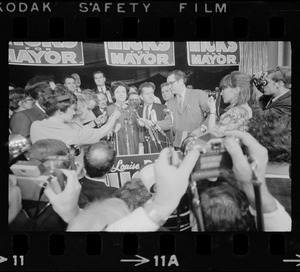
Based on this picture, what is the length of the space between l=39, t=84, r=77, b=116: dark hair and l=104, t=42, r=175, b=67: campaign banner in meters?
0.25

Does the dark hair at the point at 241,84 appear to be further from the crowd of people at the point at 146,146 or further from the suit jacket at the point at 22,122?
the suit jacket at the point at 22,122

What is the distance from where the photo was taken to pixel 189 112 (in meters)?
5.42

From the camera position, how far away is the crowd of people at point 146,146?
539 cm

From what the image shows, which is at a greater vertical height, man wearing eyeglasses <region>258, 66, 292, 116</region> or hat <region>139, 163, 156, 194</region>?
man wearing eyeglasses <region>258, 66, 292, 116</region>

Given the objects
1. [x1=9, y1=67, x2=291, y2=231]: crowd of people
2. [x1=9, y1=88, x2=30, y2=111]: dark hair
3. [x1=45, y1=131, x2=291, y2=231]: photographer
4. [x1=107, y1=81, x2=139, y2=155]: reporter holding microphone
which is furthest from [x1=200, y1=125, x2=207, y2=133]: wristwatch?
[x1=9, y1=88, x2=30, y2=111]: dark hair

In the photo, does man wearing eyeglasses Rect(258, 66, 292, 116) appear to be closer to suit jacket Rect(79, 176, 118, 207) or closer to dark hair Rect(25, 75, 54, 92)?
suit jacket Rect(79, 176, 118, 207)

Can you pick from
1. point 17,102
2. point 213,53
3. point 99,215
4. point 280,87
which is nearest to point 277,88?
point 280,87

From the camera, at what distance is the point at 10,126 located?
5406mm

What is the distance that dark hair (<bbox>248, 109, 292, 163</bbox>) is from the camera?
539cm

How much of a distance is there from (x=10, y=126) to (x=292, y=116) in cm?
139

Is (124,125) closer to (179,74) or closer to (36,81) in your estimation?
(179,74)

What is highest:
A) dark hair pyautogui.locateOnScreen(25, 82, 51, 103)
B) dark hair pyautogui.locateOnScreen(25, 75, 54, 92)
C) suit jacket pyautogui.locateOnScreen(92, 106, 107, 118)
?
dark hair pyautogui.locateOnScreen(25, 75, 54, 92)

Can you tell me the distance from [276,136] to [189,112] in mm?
442

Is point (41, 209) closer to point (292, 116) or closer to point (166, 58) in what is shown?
point (166, 58)
